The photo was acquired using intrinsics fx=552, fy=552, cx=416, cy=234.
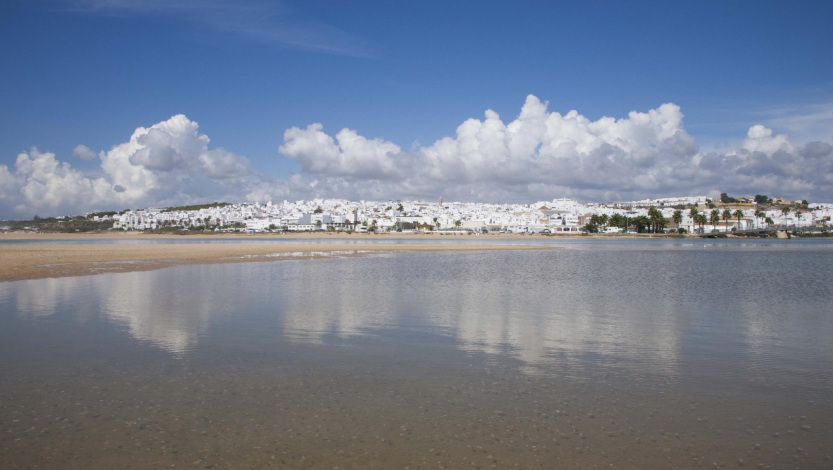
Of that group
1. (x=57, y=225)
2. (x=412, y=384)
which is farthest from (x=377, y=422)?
(x=57, y=225)

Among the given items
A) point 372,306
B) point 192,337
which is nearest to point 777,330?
point 372,306

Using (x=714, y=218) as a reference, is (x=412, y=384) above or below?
below

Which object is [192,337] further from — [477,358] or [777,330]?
[777,330]

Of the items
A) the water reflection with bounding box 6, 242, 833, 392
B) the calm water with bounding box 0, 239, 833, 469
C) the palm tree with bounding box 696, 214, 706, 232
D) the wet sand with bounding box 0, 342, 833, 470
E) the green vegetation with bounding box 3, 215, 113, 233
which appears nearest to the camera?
the wet sand with bounding box 0, 342, 833, 470

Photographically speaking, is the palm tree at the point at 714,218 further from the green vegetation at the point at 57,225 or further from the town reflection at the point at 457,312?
the green vegetation at the point at 57,225

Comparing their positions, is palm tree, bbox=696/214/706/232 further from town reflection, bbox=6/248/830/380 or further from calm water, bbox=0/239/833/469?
calm water, bbox=0/239/833/469

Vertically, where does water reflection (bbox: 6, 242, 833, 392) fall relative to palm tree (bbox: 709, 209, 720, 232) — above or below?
below

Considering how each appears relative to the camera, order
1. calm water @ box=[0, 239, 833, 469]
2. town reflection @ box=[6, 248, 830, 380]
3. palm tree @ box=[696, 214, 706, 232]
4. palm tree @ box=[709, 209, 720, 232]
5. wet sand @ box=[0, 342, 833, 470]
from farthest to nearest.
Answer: palm tree @ box=[709, 209, 720, 232] < palm tree @ box=[696, 214, 706, 232] < town reflection @ box=[6, 248, 830, 380] < calm water @ box=[0, 239, 833, 469] < wet sand @ box=[0, 342, 833, 470]

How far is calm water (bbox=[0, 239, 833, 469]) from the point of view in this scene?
208 inches

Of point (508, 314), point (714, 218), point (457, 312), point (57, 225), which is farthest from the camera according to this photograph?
point (57, 225)

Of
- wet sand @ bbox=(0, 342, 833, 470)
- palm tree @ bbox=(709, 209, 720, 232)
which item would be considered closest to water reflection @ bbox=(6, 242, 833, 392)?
wet sand @ bbox=(0, 342, 833, 470)

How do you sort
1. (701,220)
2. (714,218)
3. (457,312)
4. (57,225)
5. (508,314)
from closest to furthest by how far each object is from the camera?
(508,314), (457,312), (701,220), (714,218), (57,225)

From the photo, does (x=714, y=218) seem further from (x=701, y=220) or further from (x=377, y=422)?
(x=377, y=422)

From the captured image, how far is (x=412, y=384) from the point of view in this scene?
24.3 feet
